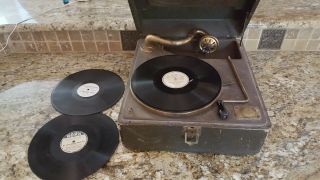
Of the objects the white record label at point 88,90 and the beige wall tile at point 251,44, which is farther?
the beige wall tile at point 251,44

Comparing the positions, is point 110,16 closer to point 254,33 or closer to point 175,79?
point 175,79

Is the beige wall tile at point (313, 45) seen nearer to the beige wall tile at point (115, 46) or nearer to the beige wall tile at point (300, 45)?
the beige wall tile at point (300, 45)

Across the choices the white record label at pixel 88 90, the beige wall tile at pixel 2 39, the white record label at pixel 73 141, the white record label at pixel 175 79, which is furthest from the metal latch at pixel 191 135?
the beige wall tile at pixel 2 39

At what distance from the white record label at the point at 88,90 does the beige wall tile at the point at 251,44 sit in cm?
64

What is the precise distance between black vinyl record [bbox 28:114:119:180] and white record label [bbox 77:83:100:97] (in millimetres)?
107

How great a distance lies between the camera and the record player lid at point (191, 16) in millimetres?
851

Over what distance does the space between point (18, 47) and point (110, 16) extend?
439 mm

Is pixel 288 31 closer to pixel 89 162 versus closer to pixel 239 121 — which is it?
pixel 239 121

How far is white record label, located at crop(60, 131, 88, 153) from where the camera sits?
0.75 meters

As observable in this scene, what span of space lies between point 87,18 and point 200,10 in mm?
480

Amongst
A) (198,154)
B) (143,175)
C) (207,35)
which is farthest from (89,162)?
(207,35)

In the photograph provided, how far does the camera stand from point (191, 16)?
917 millimetres

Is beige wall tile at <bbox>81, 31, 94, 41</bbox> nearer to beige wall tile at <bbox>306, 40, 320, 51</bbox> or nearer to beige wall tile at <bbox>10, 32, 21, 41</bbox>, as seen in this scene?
beige wall tile at <bbox>10, 32, 21, 41</bbox>

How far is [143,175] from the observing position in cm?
70
